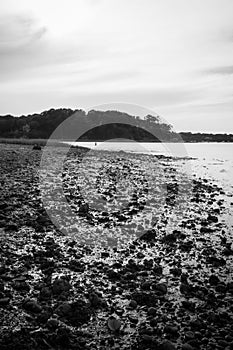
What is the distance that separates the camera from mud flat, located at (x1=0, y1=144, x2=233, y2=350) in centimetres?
629

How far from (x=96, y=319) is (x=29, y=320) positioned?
4.17ft

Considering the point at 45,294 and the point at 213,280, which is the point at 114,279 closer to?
the point at 45,294

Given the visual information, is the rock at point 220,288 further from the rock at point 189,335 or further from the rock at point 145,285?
the rock at point 189,335

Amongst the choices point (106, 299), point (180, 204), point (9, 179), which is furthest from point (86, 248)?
point (9, 179)

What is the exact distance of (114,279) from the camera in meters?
8.73

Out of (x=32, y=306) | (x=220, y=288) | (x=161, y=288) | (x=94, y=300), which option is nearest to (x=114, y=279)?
(x=161, y=288)

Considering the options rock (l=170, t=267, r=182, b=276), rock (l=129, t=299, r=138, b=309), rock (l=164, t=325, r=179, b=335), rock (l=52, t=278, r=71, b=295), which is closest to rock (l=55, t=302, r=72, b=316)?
rock (l=52, t=278, r=71, b=295)

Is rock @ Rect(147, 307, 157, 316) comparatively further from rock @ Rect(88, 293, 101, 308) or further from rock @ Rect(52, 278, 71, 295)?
rock @ Rect(52, 278, 71, 295)

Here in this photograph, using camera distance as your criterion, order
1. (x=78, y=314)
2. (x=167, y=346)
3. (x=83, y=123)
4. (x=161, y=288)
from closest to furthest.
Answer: (x=167, y=346), (x=78, y=314), (x=161, y=288), (x=83, y=123)

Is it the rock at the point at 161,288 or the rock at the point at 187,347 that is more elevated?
the rock at the point at 161,288

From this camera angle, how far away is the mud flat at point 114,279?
629 centimetres

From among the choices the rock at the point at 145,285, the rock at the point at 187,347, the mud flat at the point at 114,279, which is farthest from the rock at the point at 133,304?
the rock at the point at 187,347

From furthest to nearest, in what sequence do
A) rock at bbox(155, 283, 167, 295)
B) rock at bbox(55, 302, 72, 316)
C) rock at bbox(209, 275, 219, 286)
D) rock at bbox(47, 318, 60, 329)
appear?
rock at bbox(209, 275, 219, 286) → rock at bbox(155, 283, 167, 295) → rock at bbox(55, 302, 72, 316) → rock at bbox(47, 318, 60, 329)

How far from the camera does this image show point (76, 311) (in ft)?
22.7
